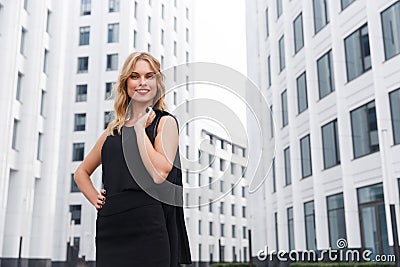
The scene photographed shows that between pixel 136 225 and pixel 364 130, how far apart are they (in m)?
13.8

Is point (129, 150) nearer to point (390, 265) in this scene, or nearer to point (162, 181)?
point (162, 181)

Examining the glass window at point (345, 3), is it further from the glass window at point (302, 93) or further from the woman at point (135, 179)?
the woman at point (135, 179)

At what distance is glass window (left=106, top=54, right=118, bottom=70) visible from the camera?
34.4 metres

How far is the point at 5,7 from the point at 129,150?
22.3 metres

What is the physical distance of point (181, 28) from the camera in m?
40.3

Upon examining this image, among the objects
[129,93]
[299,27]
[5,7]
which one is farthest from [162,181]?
[5,7]

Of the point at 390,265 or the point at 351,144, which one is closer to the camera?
the point at 390,265

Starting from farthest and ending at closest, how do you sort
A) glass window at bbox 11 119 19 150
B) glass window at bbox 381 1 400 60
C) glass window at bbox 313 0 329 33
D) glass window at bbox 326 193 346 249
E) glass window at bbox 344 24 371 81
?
glass window at bbox 11 119 19 150, glass window at bbox 313 0 329 33, glass window at bbox 326 193 346 249, glass window at bbox 344 24 371 81, glass window at bbox 381 1 400 60

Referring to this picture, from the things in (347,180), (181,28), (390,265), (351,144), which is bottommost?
(390,265)

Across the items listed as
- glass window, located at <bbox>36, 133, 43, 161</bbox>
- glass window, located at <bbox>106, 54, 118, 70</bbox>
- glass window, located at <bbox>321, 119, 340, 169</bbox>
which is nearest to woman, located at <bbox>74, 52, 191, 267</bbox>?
glass window, located at <bbox>321, 119, 340, 169</bbox>

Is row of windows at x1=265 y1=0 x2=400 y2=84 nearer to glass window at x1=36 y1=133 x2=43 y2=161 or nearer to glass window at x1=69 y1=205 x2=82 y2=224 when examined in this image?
glass window at x1=36 y1=133 x2=43 y2=161

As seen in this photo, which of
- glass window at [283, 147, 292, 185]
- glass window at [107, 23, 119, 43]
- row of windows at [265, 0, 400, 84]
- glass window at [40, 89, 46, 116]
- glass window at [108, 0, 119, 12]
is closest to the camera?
row of windows at [265, 0, 400, 84]

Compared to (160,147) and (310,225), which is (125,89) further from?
(310,225)

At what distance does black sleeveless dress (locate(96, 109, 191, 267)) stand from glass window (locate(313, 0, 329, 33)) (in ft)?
53.8
